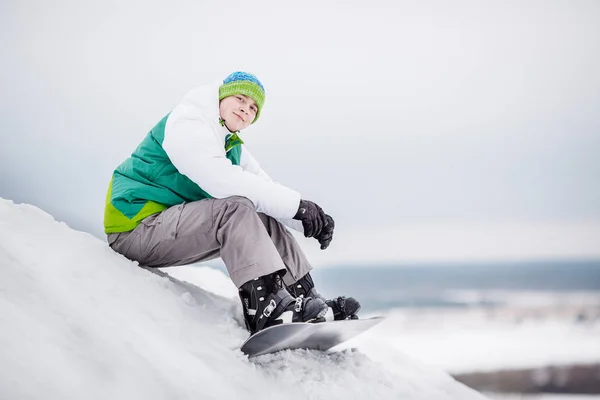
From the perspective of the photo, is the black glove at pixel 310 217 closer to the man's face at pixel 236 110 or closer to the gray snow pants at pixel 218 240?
the gray snow pants at pixel 218 240

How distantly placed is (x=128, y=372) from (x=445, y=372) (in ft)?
9.07

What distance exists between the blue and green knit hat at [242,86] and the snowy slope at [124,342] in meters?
1.27

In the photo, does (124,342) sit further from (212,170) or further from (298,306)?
(212,170)

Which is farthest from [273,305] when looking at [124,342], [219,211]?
[124,342]

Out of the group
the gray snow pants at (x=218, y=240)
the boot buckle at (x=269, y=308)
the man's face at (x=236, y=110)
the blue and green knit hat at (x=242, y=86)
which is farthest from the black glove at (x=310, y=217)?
the blue and green knit hat at (x=242, y=86)

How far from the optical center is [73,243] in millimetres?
3322

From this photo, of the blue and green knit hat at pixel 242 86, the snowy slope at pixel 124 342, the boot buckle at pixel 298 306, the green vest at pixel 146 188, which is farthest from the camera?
the blue and green knit hat at pixel 242 86

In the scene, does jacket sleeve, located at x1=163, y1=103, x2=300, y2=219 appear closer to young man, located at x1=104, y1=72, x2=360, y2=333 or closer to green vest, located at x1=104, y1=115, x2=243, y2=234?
young man, located at x1=104, y1=72, x2=360, y2=333

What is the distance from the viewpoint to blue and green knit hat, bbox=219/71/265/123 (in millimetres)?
3479

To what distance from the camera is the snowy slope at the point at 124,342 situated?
2109 millimetres

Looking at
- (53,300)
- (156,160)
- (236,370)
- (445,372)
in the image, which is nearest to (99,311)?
(53,300)

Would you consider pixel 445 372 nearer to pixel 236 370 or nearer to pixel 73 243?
pixel 236 370

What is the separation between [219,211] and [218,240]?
169 millimetres

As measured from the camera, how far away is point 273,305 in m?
2.97
